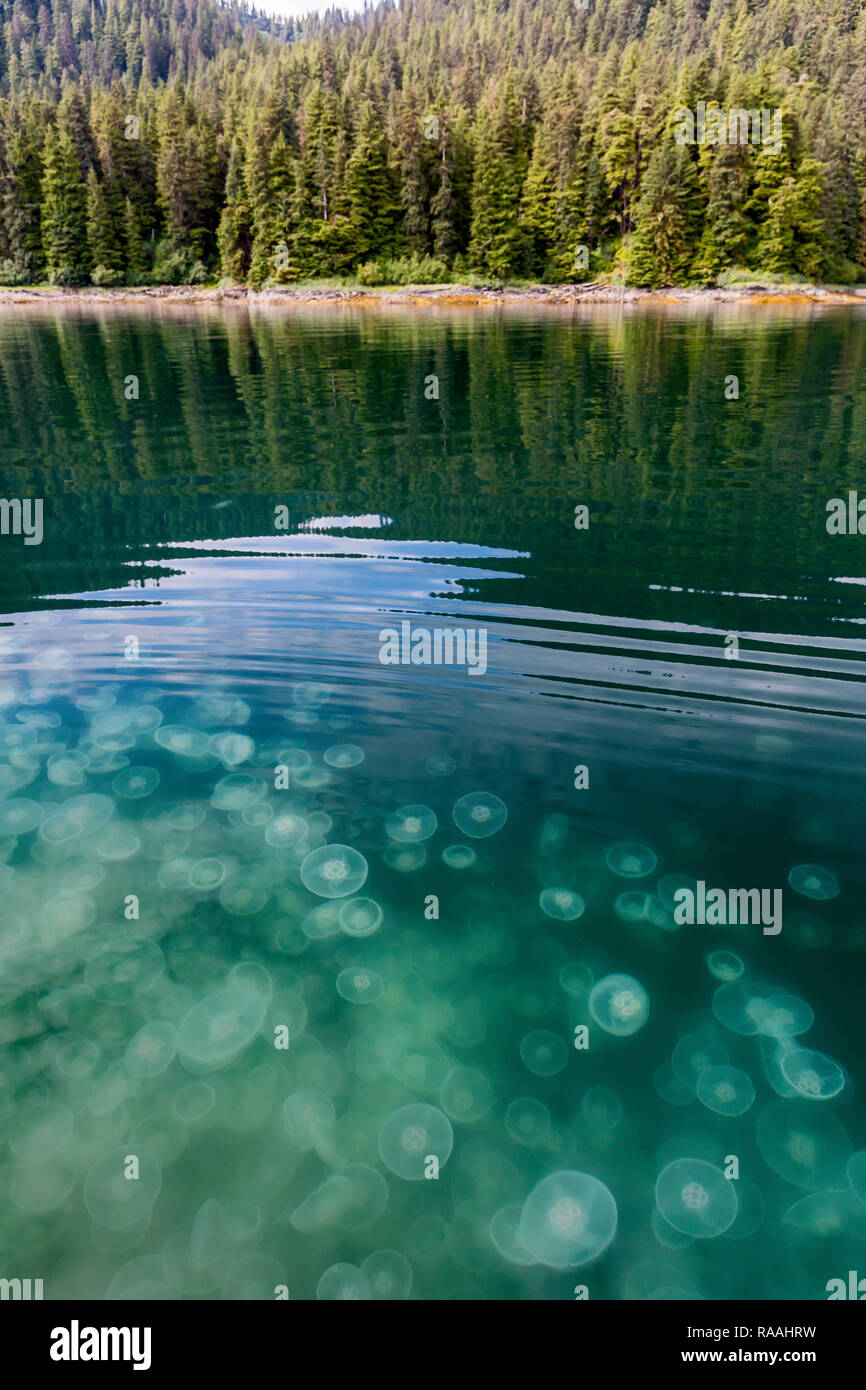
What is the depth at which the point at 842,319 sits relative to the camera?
55750 millimetres

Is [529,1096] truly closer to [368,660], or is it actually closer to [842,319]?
[368,660]

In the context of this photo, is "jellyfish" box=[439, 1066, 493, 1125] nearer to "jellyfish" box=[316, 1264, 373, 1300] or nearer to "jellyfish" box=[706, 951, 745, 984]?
"jellyfish" box=[316, 1264, 373, 1300]

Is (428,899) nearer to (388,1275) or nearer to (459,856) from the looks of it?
(459,856)

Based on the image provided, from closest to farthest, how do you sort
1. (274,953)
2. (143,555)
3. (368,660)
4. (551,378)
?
1. (274,953)
2. (368,660)
3. (143,555)
4. (551,378)

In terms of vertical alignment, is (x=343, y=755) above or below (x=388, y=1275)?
above

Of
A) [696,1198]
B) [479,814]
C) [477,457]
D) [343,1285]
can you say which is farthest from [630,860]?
[477,457]

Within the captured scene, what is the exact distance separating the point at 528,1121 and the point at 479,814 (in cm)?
234

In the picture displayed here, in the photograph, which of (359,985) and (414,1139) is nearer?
(414,1139)

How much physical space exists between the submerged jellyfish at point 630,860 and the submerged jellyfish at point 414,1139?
2.01 m

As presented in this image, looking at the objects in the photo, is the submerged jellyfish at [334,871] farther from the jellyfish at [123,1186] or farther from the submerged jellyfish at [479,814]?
the jellyfish at [123,1186]

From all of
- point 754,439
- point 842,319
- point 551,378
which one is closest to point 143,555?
point 754,439

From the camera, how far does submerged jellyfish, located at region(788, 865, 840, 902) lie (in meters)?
4.68

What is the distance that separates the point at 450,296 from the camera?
275ft

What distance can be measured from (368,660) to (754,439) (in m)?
13.6
